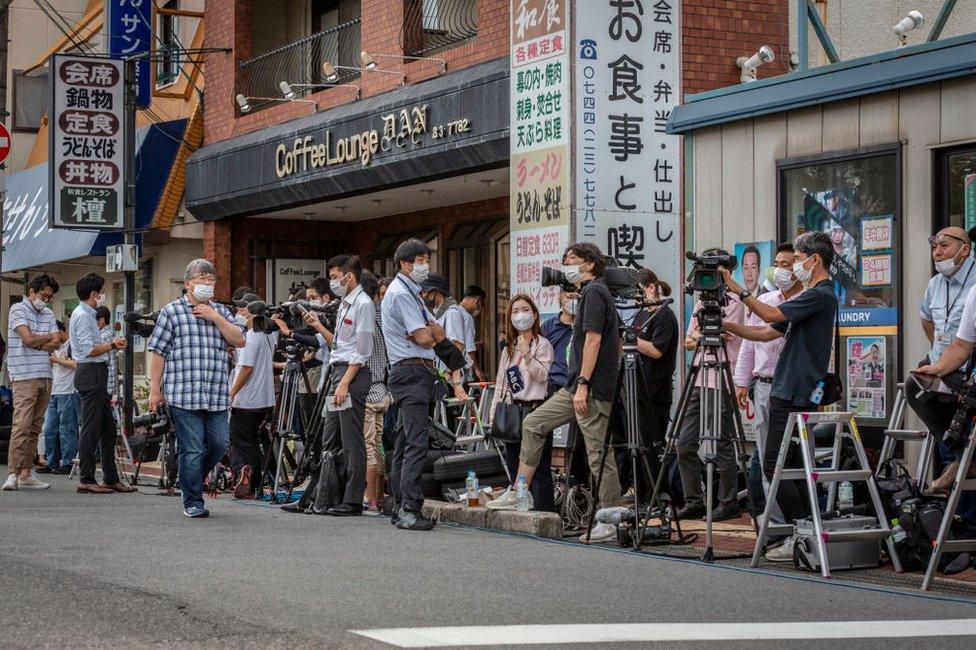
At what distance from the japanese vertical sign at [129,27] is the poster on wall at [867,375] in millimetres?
15793

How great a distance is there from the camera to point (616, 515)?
10.5m

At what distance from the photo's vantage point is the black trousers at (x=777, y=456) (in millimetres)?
9859

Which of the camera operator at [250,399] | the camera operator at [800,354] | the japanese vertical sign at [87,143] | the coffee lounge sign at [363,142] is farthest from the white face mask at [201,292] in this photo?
the japanese vertical sign at [87,143]

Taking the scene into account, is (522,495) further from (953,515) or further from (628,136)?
(628,136)

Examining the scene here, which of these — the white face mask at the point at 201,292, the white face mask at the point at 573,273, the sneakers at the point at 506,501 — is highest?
the white face mask at the point at 573,273

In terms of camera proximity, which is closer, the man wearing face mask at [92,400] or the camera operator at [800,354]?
the camera operator at [800,354]

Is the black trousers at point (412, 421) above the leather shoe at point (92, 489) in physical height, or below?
above

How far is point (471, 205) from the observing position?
896 inches

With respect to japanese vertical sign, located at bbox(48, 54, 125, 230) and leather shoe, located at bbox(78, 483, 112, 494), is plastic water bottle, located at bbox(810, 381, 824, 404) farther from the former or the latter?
japanese vertical sign, located at bbox(48, 54, 125, 230)

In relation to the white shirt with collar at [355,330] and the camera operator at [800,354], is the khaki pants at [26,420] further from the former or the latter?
the camera operator at [800,354]

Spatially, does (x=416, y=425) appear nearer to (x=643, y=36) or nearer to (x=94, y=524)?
(x=94, y=524)

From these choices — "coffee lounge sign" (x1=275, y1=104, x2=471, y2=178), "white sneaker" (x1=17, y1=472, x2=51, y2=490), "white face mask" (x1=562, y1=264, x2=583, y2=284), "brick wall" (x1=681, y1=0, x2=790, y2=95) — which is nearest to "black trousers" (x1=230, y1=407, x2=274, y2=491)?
"white sneaker" (x1=17, y1=472, x2=51, y2=490)

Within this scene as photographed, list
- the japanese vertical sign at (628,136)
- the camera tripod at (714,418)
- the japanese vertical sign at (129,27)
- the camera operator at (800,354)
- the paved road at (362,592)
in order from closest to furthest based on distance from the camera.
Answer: the paved road at (362,592) < the camera operator at (800,354) < the camera tripod at (714,418) < the japanese vertical sign at (628,136) < the japanese vertical sign at (129,27)

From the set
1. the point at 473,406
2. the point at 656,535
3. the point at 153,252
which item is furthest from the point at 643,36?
the point at 153,252
